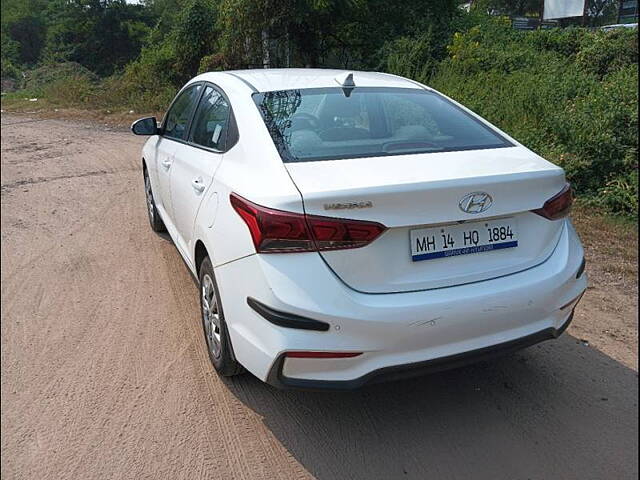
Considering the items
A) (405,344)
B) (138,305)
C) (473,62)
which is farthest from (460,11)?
(405,344)

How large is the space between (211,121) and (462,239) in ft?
6.43

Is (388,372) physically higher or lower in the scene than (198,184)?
lower

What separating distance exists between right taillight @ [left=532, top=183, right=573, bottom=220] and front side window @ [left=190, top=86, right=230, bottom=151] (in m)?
1.77

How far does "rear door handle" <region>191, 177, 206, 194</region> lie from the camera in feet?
10.8

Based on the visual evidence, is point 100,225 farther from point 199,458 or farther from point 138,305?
point 199,458

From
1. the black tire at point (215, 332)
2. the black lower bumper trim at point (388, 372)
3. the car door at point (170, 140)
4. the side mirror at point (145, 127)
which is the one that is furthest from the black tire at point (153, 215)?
the black lower bumper trim at point (388, 372)

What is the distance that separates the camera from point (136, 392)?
306 cm

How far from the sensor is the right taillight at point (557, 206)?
267 cm

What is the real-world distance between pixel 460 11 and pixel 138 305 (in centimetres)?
1391

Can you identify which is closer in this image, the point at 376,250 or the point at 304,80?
the point at 376,250

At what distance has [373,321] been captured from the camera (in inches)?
91.1

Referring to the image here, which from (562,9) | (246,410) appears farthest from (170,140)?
(562,9)

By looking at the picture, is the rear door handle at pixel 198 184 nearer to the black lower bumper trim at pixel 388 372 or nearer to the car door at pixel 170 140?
the car door at pixel 170 140

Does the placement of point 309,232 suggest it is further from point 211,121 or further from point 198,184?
point 211,121
